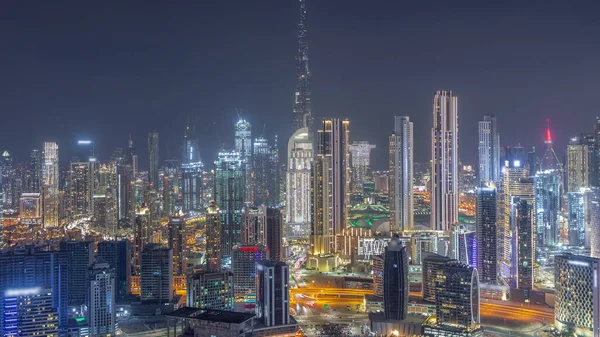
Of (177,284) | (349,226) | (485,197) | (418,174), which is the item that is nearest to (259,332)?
(177,284)

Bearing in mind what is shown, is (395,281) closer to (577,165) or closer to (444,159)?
(444,159)

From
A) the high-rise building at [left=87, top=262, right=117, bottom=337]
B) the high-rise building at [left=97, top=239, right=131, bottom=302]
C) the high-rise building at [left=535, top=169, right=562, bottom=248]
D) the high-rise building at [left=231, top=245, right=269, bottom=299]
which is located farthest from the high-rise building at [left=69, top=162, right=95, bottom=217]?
the high-rise building at [left=535, top=169, right=562, bottom=248]

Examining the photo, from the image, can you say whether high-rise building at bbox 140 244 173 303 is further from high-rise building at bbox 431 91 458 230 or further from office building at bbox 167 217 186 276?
high-rise building at bbox 431 91 458 230

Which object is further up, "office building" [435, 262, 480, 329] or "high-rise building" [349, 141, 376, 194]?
"high-rise building" [349, 141, 376, 194]

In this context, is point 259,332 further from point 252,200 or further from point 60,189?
point 60,189

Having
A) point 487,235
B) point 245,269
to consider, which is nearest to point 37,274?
point 245,269

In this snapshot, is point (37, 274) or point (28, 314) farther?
point (37, 274)
